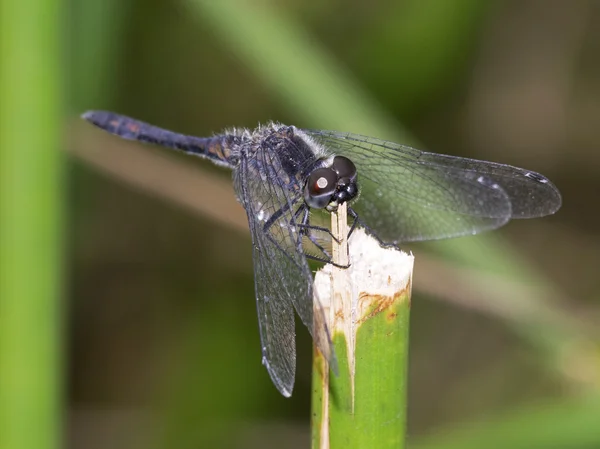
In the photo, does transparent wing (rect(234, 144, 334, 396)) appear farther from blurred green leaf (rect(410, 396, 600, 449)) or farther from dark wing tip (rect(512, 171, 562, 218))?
dark wing tip (rect(512, 171, 562, 218))

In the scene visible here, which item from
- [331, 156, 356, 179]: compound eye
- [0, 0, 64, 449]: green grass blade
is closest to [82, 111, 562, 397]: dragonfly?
[331, 156, 356, 179]: compound eye

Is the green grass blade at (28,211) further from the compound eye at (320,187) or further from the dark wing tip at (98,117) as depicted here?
the dark wing tip at (98,117)

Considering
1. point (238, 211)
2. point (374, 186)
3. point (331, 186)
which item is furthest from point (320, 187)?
point (238, 211)

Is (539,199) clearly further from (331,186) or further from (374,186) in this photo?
(331,186)

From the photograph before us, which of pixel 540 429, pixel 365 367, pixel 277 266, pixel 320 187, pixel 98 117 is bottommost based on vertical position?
pixel 540 429

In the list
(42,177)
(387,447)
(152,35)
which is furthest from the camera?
(152,35)

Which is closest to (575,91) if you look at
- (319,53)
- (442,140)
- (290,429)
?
(442,140)

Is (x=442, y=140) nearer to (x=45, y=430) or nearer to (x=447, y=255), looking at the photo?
(x=447, y=255)

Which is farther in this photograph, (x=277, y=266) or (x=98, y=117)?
(x=98, y=117)
